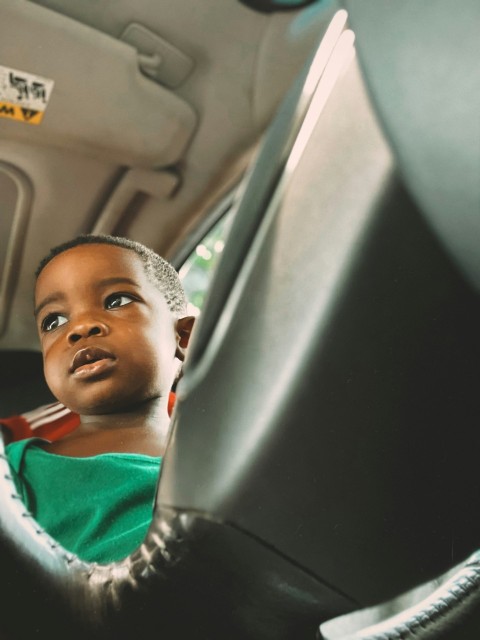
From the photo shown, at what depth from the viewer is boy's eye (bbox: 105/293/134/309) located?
99 centimetres

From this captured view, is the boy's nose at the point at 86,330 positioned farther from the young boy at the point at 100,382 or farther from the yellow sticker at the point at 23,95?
the yellow sticker at the point at 23,95

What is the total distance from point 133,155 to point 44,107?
0.82 feet

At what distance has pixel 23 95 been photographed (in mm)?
1491

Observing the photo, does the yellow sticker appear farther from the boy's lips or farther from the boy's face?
the boy's lips

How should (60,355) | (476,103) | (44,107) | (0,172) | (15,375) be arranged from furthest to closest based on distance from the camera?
(15,375) < (0,172) < (44,107) < (60,355) < (476,103)

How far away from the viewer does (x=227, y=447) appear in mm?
393

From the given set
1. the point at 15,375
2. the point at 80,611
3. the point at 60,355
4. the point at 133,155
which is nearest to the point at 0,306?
the point at 15,375

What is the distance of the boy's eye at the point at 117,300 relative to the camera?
99 centimetres

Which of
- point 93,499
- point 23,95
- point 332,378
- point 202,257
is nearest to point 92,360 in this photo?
point 93,499

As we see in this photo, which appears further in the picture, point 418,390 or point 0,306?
point 0,306

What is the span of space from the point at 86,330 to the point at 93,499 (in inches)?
8.8

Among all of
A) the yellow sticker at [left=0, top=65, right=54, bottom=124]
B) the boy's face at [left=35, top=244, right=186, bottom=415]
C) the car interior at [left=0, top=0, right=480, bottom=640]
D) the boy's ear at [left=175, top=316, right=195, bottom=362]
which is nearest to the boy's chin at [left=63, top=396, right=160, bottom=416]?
the boy's face at [left=35, top=244, right=186, bottom=415]

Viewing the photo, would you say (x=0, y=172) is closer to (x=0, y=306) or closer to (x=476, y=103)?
(x=0, y=306)

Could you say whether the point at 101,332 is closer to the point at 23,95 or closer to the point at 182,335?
the point at 182,335
